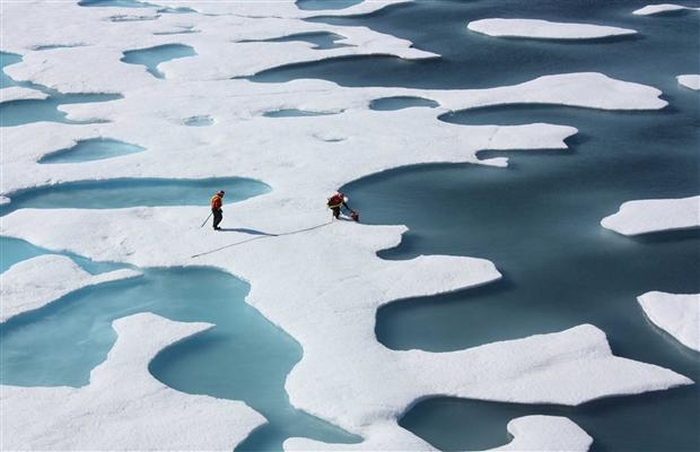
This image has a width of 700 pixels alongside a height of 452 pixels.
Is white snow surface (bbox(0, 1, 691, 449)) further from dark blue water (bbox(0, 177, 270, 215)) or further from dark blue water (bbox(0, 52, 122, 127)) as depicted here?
dark blue water (bbox(0, 52, 122, 127))

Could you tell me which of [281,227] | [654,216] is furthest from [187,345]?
[654,216]

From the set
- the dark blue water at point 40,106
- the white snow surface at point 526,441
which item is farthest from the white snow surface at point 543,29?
the white snow surface at point 526,441

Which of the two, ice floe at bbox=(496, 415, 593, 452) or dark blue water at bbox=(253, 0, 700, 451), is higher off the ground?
dark blue water at bbox=(253, 0, 700, 451)

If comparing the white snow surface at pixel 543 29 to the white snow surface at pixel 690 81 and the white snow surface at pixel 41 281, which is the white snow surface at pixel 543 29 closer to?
the white snow surface at pixel 690 81

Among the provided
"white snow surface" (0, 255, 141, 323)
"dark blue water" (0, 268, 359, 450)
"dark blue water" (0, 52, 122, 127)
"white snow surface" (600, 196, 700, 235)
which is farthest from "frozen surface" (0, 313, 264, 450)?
"dark blue water" (0, 52, 122, 127)

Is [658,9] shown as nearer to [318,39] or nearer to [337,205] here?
[318,39]

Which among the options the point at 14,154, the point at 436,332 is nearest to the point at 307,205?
the point at 436,332
